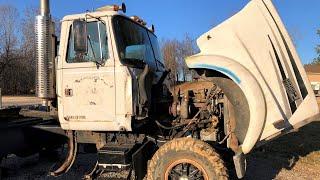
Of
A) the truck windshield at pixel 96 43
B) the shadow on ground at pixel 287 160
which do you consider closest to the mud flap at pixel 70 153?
the truck windshield at pixel 96 43

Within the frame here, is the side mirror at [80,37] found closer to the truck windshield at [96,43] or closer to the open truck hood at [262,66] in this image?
the truck windshield at [96,43]

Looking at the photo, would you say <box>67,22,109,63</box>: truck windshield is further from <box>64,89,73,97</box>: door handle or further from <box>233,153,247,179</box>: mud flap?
<box>233,153,247,179</box>: mud flap

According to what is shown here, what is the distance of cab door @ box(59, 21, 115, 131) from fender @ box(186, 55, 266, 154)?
5.79 feet

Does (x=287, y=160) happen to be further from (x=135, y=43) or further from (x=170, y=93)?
(x=135, y=43)

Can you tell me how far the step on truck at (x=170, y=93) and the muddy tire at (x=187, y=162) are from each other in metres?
0.01

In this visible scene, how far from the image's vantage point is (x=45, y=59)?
7.93 meters

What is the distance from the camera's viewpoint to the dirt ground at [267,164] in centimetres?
923

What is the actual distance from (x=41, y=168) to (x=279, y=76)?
5758 mm

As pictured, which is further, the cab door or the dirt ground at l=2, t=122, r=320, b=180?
the dirt ground at l=2, t=122, r=320, b=180

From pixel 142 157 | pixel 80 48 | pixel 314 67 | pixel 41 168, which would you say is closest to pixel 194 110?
pixel 142 157

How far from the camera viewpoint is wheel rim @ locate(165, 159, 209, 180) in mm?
6762

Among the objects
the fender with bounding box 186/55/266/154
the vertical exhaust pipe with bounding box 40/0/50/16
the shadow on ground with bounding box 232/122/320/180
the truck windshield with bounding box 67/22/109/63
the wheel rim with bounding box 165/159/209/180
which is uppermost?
the vertical exhaust pipe with bounding box 40/0/50/16

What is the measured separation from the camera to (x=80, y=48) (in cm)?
695

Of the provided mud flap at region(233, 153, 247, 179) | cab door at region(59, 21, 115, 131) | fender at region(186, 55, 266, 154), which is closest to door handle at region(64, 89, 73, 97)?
cab door at region(59, 21, 115, 131)
